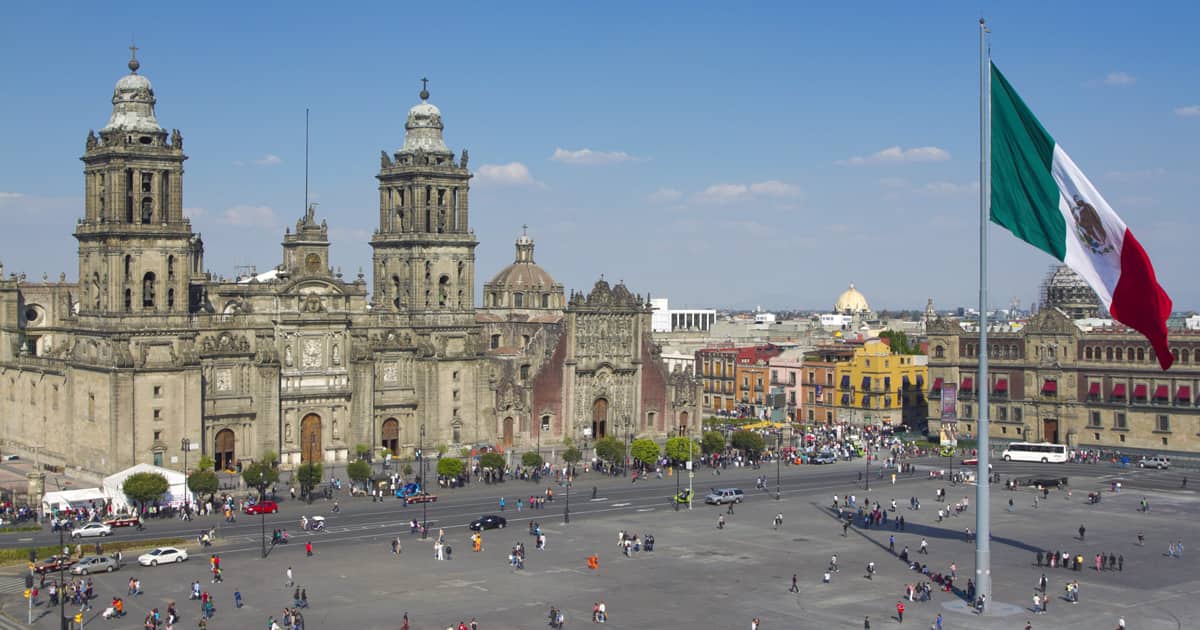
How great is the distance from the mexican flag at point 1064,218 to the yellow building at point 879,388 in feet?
316

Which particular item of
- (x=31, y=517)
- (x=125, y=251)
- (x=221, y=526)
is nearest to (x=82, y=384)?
(x=125, y=251)

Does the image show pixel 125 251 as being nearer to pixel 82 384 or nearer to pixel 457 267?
pixel 82 384

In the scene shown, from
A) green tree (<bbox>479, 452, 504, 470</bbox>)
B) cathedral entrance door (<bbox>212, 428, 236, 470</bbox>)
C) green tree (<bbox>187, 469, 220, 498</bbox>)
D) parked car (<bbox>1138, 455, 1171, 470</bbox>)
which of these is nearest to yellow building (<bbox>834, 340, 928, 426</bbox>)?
parked car (<bbox>1138, 455, 1171, 470</bbox>)

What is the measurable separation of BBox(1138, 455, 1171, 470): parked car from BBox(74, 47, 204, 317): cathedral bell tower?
241ft

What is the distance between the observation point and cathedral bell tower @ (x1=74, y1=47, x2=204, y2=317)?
319 feet

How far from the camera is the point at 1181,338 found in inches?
4628

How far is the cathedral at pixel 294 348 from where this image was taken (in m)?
97.6

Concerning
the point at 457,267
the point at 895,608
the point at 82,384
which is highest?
the point at 457,267

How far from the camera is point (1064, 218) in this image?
4622 centimetres

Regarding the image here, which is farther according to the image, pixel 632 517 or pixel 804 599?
pixel 632 517

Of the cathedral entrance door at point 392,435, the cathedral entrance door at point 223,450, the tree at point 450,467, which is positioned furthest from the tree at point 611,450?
the cathedral entrance door at point 223,450

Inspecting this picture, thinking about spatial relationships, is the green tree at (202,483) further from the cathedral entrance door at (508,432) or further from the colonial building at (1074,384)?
the colonial building at (1074,384)

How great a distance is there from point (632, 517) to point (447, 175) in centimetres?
4100

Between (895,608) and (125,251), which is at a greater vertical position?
(125,251)
